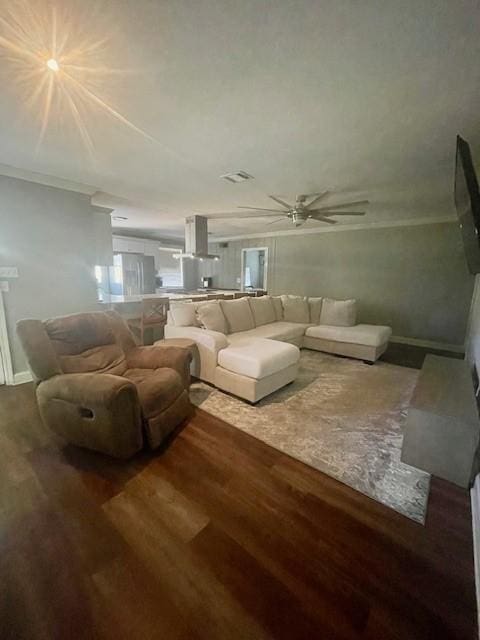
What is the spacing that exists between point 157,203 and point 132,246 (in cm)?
282

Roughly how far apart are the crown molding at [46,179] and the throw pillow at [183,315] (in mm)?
1873

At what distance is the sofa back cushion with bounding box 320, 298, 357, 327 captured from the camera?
4312 millimetres

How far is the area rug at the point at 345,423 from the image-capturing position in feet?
5.38

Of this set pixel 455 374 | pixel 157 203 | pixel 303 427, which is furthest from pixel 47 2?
pixel 455 374

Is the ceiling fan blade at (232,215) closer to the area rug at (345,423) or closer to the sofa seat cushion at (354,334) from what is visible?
the sofa seat cushion at (354,334)

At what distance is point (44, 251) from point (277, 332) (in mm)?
3220

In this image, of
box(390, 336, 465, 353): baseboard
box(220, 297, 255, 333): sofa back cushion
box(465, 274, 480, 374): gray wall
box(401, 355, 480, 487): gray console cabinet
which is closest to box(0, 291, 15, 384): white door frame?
box(220, 297, 255, 333): sofa back cushion

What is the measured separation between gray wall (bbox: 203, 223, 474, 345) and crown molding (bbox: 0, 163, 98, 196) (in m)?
4.46

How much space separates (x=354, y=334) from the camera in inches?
154

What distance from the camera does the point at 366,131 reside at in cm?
190

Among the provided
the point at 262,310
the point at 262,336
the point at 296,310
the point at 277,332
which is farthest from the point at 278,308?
the point at 262,336

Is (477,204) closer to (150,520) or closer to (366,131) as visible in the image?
(366,131)

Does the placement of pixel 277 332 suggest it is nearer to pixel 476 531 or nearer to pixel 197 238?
pixel 197 238

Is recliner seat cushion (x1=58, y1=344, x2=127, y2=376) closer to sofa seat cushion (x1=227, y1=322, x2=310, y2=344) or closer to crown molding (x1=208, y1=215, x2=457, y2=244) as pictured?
sofa seat cushion (x1=227, y1=322, x2=310, y2=344)
